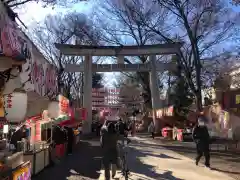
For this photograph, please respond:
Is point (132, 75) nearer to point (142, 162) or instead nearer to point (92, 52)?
point (92, 52)

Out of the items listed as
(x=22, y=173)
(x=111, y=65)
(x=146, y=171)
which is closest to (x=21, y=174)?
(x=22, y=173)

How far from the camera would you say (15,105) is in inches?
231

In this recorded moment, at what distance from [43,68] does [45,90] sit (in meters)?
0.48

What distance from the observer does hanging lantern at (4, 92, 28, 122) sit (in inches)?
227

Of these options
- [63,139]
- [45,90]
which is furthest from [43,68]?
[63,139]

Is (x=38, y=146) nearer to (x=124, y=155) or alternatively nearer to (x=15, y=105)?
(x=124, y=155)

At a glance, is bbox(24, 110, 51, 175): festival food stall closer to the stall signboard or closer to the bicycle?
the bicycle

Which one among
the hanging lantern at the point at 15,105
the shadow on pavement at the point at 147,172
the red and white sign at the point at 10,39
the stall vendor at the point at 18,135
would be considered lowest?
the shadow on pavement at the point at 147,172

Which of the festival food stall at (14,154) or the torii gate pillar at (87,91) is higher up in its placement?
the torii gate pillar at (87,91)

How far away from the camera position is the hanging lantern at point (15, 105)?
5.77m

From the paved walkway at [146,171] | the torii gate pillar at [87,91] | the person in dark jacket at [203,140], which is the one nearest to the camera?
the paved walkway at [146,171]

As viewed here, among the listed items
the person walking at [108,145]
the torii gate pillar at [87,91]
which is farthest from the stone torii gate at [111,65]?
the person walking at [108,145]

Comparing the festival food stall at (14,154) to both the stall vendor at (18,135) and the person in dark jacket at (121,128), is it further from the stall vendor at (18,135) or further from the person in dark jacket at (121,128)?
the stall vendor at (18,135)

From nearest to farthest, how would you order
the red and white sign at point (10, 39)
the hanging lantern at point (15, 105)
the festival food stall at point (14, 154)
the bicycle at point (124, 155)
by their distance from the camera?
1. the red and white sign at point (10, 39)
2. the festival food stall at point (14, 154)
3. the hanging lantern at point (15, 105)
4. the bicycle at point (124, 155)
